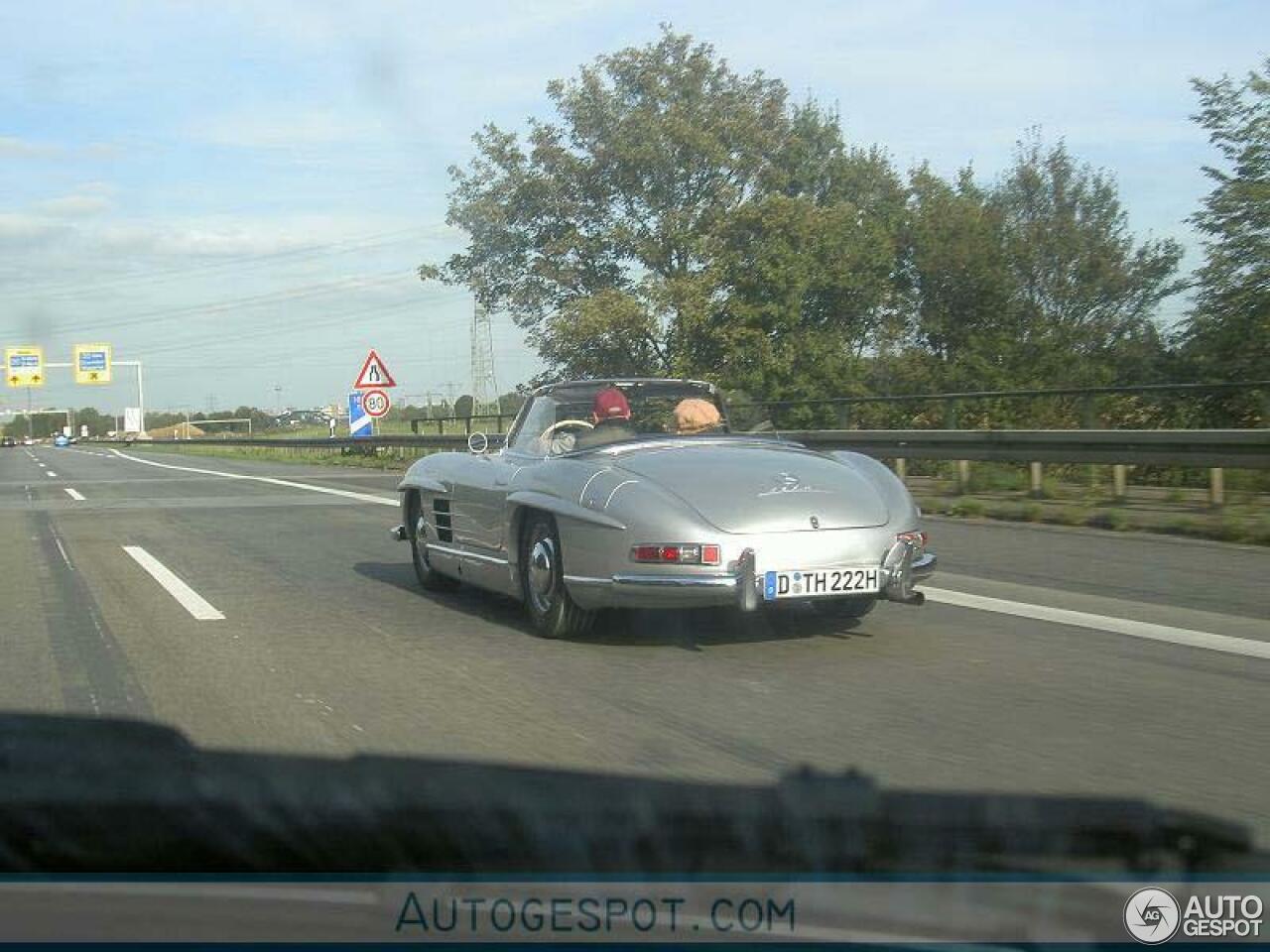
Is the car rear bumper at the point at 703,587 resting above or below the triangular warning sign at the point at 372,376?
below

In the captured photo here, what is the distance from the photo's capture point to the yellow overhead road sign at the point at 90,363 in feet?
268

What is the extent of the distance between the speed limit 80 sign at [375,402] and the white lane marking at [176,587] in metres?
17.9

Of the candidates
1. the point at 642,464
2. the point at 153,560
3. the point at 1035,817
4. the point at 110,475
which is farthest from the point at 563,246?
the point at 1035,817

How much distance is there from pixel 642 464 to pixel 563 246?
33.8 metres

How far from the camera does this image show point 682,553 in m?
6.05

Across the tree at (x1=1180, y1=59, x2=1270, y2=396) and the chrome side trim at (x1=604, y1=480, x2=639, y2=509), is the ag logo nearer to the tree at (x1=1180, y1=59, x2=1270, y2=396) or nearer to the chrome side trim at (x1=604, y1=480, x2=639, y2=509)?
the chrome side trim at (x1=604, y1=480, x2=639, y2=509)

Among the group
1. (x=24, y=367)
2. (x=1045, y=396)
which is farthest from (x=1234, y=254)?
(x=24, y=367)

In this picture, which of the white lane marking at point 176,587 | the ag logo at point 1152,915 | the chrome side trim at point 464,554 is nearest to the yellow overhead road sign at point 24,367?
the white lane marking at point 176,587

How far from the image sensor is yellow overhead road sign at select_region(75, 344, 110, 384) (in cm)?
8169

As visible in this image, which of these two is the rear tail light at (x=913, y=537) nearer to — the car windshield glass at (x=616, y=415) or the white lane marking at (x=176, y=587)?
the car windshield glass at (x=616, y=415)

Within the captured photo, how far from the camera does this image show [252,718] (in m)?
5.43

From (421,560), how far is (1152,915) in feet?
20.9

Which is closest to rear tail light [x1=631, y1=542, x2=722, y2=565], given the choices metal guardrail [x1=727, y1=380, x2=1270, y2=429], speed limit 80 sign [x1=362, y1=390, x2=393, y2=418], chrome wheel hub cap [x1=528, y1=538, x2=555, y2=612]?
chrome wheel hub cap [x1=528, y1=538, x2=555, y2=612]

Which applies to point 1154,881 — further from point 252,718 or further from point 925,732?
point 252,718
